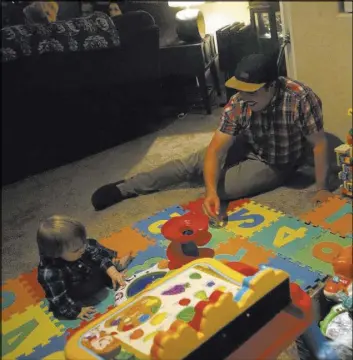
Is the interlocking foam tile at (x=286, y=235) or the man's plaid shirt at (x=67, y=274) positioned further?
the interlocking foam tile at (x=286, y=235)

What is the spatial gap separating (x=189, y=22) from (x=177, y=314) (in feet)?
1.06

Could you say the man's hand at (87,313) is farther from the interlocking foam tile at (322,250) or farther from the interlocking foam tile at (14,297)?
the interlocking foam tile at (322,250)

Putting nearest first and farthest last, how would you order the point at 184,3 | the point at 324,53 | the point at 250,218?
the point at 184,3 → the point at 324,53 → the point at 250,218

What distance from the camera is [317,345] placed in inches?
27.0

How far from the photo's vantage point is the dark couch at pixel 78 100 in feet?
1.97

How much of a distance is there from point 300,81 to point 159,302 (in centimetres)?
35

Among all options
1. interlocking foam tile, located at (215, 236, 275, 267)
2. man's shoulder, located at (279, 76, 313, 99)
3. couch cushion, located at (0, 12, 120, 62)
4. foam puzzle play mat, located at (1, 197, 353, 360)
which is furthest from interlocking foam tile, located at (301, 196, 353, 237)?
couch cushion, located at (0, 12, 120, 62)

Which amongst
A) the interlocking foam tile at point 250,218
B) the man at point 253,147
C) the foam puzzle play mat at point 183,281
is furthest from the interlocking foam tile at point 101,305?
the interlocking foam tile at point 250,218

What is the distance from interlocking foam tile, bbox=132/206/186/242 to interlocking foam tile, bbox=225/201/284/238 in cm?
10

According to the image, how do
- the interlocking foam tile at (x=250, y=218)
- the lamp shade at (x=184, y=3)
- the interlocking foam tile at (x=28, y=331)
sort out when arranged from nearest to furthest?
the lamp shade at (x=184, y=3)
the interlocking foam tile at (x=28, y=331)
the interlocking foam tile at (x=250, y=218)

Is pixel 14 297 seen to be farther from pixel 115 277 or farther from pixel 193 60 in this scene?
pixel 193 60

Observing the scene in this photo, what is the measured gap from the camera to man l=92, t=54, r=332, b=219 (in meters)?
0.75

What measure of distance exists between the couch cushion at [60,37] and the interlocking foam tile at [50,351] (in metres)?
0.36

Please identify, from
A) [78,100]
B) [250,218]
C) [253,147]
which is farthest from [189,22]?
[250,218]
